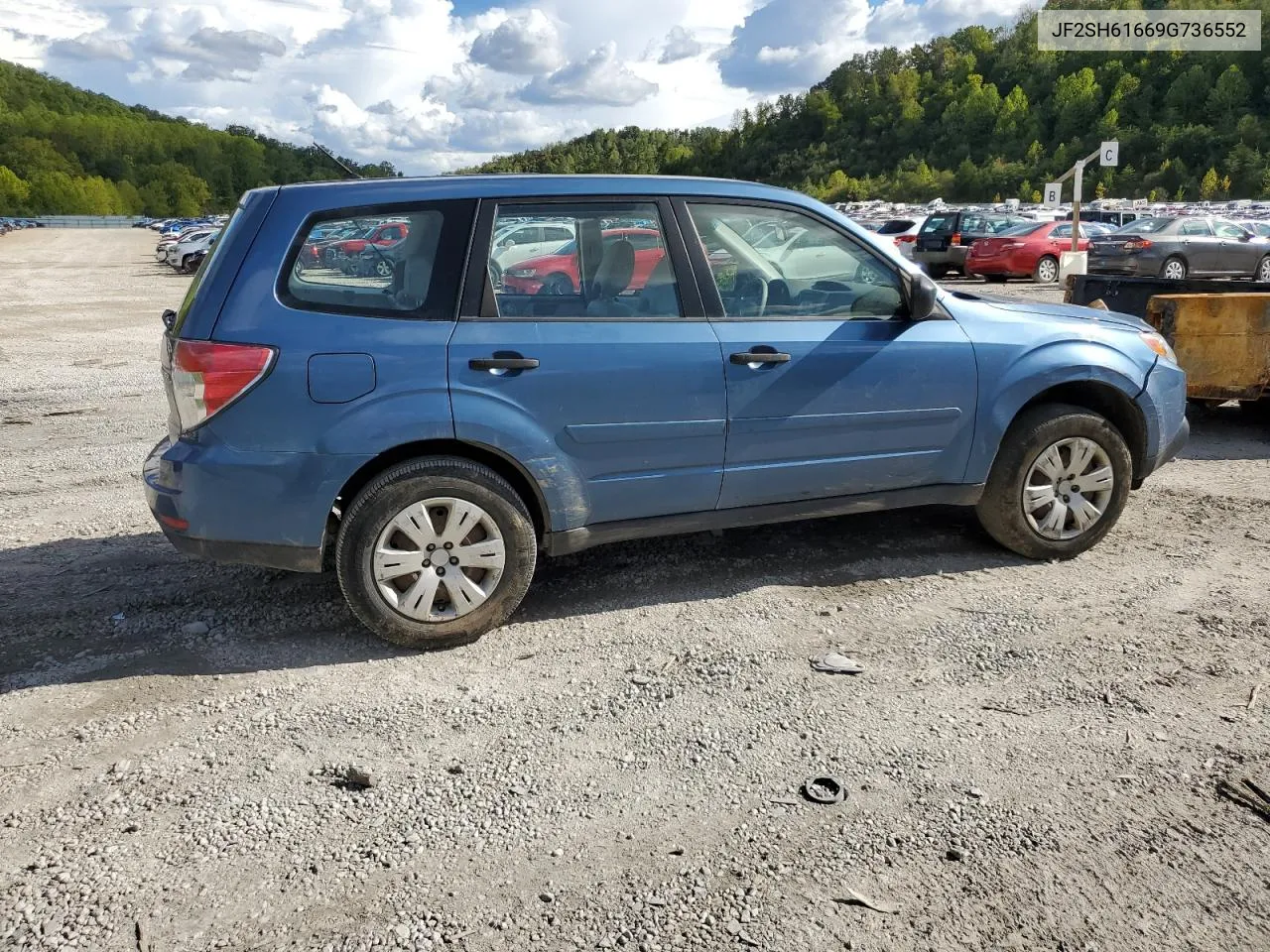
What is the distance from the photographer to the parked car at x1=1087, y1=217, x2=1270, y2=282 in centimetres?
2003

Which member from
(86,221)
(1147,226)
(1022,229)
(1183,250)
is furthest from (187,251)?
(86,221)

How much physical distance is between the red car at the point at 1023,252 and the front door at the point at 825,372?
61.5ft

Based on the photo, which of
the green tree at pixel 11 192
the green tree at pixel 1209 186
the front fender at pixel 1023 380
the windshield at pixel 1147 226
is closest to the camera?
the front fender at pixel 1023 380

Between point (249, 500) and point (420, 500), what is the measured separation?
0.61m

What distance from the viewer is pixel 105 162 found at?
6560 inches

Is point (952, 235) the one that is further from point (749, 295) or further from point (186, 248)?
point (186, 248)

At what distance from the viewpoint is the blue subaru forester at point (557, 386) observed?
12.3 feet

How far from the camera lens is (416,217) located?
3939 mm

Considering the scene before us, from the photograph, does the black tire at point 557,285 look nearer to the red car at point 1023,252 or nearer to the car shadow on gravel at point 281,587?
the car shadow on gravel at point 281,587

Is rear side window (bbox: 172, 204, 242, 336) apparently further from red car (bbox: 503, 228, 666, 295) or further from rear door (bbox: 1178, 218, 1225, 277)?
rear door (bbox: 1178, 218, 1225, 277)

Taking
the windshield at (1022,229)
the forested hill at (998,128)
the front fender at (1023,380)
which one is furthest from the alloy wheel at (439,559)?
the forested hill at (998,128)

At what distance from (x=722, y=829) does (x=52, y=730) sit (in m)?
2.23

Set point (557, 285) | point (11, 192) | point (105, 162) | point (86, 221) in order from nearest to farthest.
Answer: point (557, 285) < point (86, 221) < point (11, 192) < point (105, 162)

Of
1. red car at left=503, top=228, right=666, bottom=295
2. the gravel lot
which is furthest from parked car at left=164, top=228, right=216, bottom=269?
red car at left=503, top=228, right=666, bottom=295
